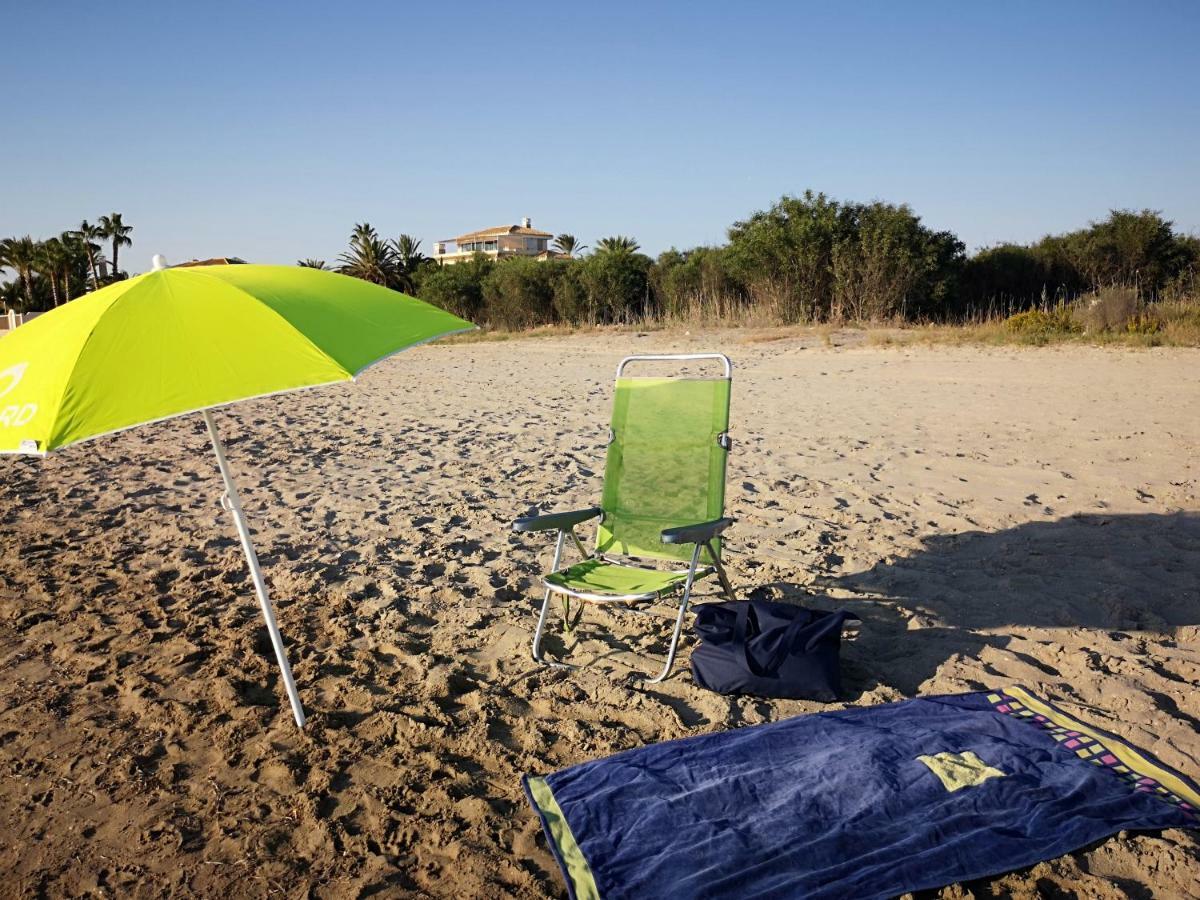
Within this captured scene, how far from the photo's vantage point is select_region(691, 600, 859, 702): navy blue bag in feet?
10.9

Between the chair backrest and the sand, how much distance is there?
45 centimetres

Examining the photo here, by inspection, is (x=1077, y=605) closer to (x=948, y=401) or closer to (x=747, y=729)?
(x=747, y=729)

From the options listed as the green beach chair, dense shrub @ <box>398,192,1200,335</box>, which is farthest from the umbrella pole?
dense shrub @ <box>398,192,1200,335</box>

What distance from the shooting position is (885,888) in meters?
2.29

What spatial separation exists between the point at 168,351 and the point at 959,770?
2.69 meters

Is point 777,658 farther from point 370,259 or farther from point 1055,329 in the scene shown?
point 370,259

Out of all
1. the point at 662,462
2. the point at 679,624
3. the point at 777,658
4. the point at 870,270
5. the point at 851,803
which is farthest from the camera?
the point at 870,270

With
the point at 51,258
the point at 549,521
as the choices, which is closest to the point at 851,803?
the point at 549,521

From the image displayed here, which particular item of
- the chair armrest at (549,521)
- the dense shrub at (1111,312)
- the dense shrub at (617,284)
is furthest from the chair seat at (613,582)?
the dense shrub at (617,284)

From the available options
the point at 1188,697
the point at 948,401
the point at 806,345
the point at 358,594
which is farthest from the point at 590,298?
the point at 1188,697

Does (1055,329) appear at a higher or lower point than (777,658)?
higher

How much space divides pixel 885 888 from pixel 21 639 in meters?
3.84

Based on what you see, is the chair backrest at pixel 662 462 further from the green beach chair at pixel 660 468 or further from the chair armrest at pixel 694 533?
the chair armrest at pixel 694 533

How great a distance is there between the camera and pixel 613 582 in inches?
149
